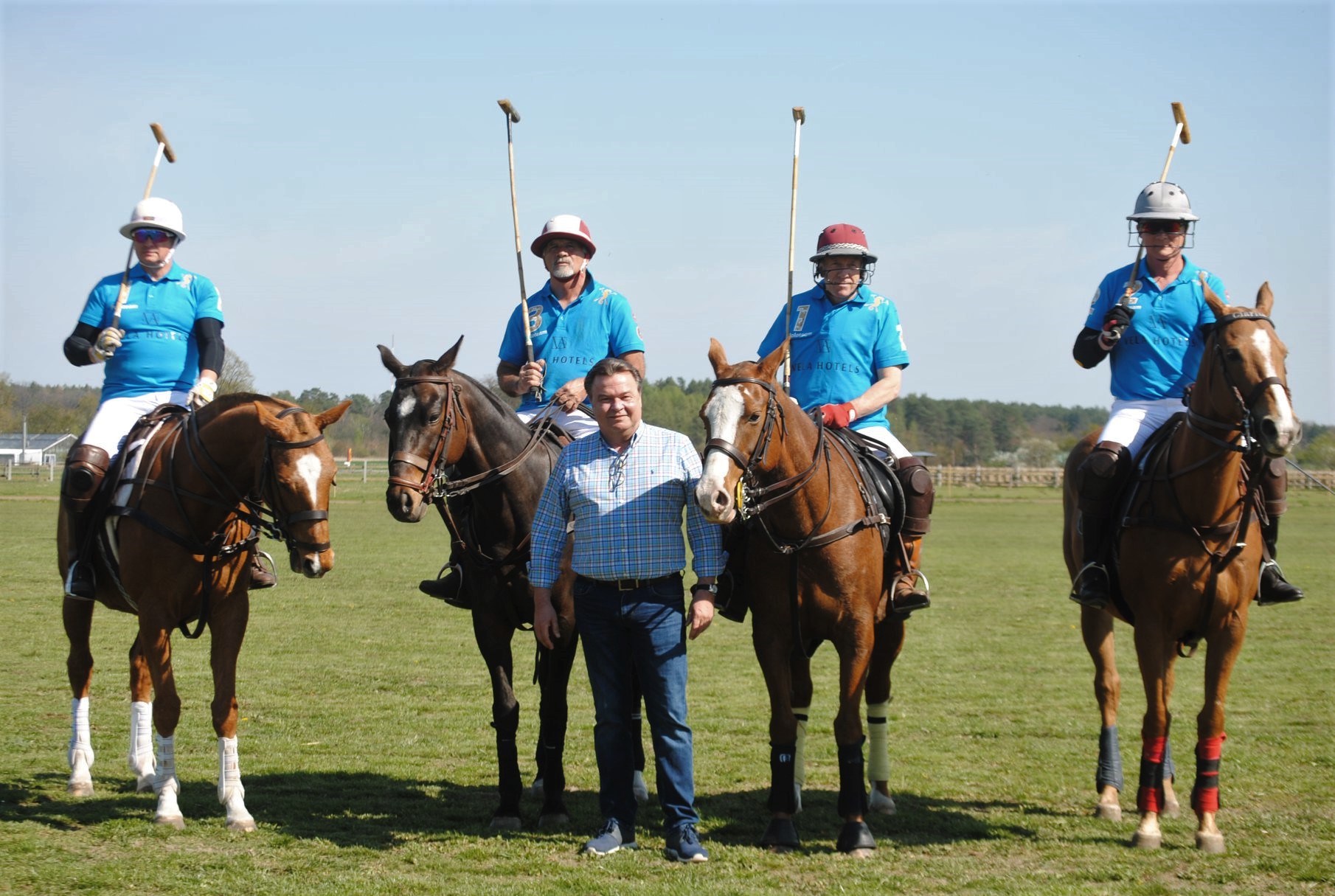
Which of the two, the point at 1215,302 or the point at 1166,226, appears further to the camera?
the point at 1166,226

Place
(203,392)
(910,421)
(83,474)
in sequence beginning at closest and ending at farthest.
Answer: (83,474), (203,392), (910,421)

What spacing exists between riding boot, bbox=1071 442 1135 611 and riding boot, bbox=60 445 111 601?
549cm

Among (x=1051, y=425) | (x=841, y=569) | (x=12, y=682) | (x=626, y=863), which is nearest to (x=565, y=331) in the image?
(x=841, y=569)

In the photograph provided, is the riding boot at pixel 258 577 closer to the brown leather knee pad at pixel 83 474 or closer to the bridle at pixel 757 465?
the brown leather knee pad at pixel 83 474

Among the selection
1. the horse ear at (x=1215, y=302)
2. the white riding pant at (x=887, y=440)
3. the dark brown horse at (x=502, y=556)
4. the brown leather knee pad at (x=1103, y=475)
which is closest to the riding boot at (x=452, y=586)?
the dark brown horse at (x=502, y=556)

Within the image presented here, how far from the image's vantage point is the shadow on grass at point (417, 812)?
21.9 feet

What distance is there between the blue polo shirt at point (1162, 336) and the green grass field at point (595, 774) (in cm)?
242

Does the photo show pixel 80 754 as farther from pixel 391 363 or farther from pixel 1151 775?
pixel 1151 775

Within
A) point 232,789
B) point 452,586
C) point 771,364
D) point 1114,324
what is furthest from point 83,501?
point 1114,324

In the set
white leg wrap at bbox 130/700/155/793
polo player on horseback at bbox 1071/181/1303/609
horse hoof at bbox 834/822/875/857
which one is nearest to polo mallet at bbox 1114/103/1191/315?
polo player on horseback at bbox 1071/181/1303/609

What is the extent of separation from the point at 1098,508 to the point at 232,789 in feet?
16.0

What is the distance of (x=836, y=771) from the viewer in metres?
8.30

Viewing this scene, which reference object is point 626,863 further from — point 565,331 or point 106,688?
point 106,688

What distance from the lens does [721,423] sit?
18.6 ft
